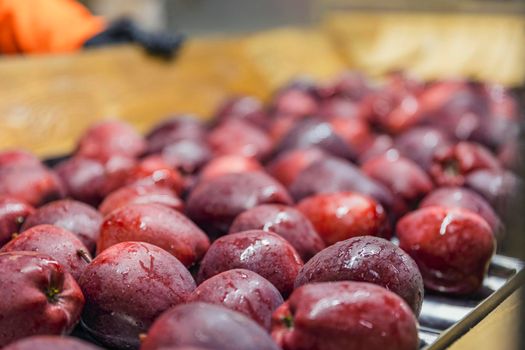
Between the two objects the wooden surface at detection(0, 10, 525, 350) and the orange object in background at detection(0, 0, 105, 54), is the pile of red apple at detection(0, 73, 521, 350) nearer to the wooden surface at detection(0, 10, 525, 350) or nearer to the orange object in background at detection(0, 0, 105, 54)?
the wooden surface at detection(0, 10, 525, 350)

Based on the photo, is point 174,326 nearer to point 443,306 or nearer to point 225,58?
point 443,306

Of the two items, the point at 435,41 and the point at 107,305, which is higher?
the point at 107,305

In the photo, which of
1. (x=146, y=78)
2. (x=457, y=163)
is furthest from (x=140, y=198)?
(x=146, y=78)

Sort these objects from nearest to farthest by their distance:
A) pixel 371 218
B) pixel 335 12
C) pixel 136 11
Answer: pixel 371 218 → pixel 335 12 → pixel 136 11

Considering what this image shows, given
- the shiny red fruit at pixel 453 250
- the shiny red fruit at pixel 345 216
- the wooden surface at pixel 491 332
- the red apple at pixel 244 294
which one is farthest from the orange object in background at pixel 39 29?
the wooden surface at pixel 491 332

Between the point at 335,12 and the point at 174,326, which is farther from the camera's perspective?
the point at 335,12

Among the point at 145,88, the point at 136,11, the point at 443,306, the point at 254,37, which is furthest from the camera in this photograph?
the point at 136,11

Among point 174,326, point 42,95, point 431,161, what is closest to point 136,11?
point 42,95
